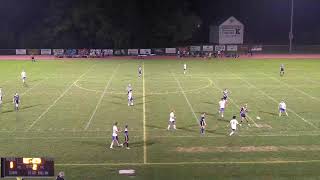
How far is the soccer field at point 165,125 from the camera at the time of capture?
21.2 m

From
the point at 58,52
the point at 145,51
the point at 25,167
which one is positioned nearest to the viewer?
the point at 25,167

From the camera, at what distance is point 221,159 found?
72.8 ft

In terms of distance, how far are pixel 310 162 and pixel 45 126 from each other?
→ 14293 millimetres

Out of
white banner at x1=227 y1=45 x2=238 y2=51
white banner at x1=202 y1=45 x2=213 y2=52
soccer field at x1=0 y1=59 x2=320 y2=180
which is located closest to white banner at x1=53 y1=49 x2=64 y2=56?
white banner at x1=202 y1=45 x2=213 y2=52

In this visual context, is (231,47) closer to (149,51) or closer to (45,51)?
(149,51)

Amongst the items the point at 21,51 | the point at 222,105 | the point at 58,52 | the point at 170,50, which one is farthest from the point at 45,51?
the point at 222,105

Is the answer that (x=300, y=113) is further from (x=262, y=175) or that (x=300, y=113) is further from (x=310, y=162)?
(x=262, y=175)

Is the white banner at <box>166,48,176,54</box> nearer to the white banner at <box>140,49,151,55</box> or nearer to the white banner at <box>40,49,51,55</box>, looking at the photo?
the white banner at <box>140,49,151,55</box>

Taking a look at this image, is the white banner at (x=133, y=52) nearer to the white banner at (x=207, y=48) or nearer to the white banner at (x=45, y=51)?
the white banner at (x=207, y=48)

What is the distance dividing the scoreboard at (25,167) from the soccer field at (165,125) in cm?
539

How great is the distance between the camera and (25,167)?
47.4ft

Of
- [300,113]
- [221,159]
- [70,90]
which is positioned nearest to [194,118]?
[300,113]

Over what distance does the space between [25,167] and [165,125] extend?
1506cm

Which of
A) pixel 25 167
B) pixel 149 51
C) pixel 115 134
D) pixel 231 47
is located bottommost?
pixel 115 134
